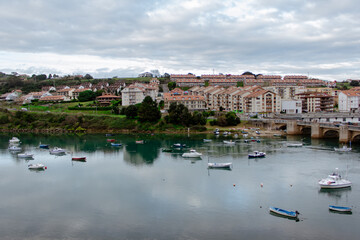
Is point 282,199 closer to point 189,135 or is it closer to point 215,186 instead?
point 215,186

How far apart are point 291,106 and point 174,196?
62388 millimetres

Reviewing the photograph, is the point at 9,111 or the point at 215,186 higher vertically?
the point at 9,111

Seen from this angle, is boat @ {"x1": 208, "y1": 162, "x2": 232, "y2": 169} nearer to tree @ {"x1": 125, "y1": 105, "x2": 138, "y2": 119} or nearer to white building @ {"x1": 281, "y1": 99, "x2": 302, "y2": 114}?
tree @ {"x1": 125, "y1": 105, "x2": 138, "y2": 119}

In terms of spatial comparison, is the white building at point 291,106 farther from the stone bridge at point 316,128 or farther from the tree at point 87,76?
the tree at point 87,76

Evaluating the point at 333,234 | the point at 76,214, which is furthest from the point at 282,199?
the point at 76,214

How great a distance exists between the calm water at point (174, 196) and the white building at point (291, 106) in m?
35.3

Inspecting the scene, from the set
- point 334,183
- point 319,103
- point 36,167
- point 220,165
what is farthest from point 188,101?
point 334,183

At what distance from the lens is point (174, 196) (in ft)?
91.0

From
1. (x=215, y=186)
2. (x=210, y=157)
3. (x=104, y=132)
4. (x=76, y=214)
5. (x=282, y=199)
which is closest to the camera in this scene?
(x=76, y=214)

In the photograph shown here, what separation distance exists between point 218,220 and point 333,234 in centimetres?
737

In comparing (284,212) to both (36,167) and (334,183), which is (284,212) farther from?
(36,167)

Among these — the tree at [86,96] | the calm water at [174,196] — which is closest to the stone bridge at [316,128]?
the calm water at [174,196]

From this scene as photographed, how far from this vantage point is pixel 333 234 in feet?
66.9

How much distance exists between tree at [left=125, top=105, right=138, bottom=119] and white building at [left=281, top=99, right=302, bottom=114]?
123 ft
